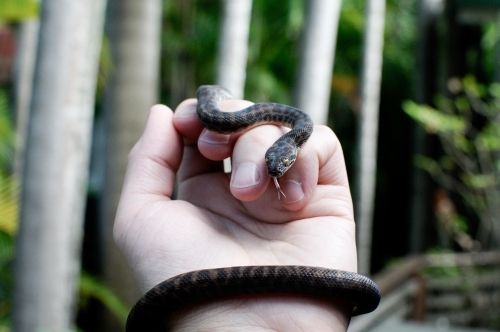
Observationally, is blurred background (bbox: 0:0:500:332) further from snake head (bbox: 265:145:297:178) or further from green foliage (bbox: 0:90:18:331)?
snake head (bbox: 265:145:297:178)

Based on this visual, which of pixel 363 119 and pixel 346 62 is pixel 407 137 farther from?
pixel 363 119

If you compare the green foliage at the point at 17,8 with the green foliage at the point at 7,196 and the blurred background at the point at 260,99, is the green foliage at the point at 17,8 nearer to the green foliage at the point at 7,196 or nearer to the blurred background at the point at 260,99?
the blurred background at the point at 260,99

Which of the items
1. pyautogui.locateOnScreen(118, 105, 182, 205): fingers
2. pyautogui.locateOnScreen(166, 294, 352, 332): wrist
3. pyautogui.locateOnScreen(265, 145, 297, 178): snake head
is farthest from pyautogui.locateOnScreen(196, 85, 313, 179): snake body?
pyautogui.locateOnScreen(166, 294, 352, 332): wrist

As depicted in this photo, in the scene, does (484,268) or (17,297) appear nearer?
(17,297)

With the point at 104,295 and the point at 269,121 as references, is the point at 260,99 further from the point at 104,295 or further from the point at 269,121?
the point at 269,121

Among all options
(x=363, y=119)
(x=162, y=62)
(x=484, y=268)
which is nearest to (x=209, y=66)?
(x=162, y=62)
